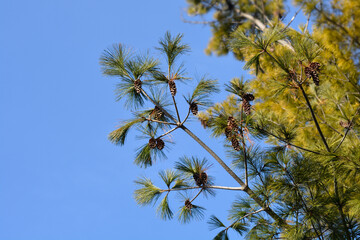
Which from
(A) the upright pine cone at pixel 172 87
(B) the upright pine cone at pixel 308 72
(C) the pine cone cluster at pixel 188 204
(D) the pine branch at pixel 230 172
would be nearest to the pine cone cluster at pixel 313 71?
(B) the upright pine cone at pixel 308 72

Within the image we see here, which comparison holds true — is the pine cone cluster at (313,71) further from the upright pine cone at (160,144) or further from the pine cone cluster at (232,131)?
the upright pine cone at (160,144)

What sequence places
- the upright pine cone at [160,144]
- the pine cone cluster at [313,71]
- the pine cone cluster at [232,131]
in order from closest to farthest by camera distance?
the pine cone cluster at [313,71]
the pine cone cluster at [232,131]
the upright pine cone at [160,144]

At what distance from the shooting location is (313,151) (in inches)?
137

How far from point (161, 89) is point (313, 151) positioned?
1.47 m

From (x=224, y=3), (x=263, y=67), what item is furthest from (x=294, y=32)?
(x=224, y=3)

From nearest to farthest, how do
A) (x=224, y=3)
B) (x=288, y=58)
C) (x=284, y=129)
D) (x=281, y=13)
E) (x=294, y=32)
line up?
(x=288, y=58), (x=284, y=129), (x=294, y=32), (x=281, y=13), (x=224, y=3)

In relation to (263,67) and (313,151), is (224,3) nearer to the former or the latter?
(263,67)

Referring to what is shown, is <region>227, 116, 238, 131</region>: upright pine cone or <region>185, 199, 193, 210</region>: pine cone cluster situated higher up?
<region>227, 116, 238, 131</region>: upright pine cone

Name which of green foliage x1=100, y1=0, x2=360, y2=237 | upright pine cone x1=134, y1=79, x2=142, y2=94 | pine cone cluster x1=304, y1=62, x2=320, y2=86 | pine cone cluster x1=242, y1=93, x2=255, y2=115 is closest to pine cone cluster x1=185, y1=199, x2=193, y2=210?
green foliage x1=100, y1=0, x2=360, y2=237

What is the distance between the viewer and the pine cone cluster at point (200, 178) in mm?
3576

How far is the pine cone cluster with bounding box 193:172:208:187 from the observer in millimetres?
3576

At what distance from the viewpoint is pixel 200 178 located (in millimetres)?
3576

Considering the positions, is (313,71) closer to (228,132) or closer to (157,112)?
(228,132)

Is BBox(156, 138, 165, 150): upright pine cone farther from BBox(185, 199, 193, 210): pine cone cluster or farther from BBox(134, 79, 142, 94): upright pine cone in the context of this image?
BBox(185, 199, 193, 210): pine cone cluster
